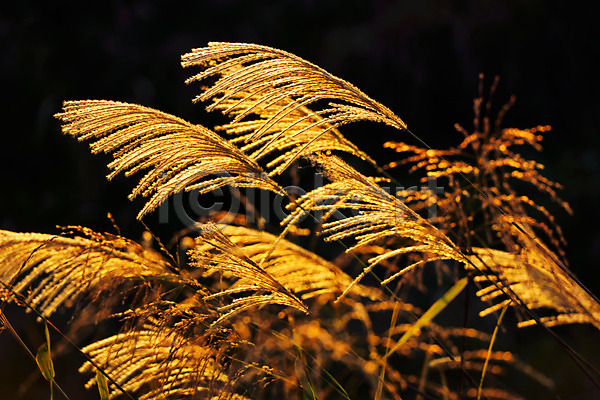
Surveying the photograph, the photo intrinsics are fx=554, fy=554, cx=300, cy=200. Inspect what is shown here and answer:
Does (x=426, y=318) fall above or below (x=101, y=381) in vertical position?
above

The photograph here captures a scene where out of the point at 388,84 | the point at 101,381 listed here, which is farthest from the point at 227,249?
the point at 388,84

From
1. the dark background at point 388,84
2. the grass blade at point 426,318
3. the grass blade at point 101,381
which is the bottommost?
the grass blade at point 101,381

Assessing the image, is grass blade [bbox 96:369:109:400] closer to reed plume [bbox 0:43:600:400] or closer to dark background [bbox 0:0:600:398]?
reed plume [bbox 0:43:600:400]

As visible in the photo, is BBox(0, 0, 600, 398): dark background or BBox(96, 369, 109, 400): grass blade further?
BBox(0, 0, 600, 398): dark background

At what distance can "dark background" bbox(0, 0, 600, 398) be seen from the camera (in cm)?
574

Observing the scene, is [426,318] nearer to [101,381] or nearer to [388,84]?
[101,381]

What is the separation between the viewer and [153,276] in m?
1.43

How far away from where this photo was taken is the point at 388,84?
5.79 m

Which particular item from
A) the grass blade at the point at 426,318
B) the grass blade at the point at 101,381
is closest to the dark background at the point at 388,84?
the grass blade at the point at 426,318

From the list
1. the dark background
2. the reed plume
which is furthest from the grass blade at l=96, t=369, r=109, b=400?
the dark background

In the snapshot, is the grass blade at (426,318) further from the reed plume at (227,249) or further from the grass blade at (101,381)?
the grass blade at (101,381)

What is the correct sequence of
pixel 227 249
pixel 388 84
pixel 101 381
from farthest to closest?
pixel 388 84
pixel 101 381
pixel 227 249

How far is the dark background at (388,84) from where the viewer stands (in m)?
5.74

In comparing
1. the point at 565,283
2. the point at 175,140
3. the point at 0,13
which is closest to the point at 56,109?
the point at 0,13
